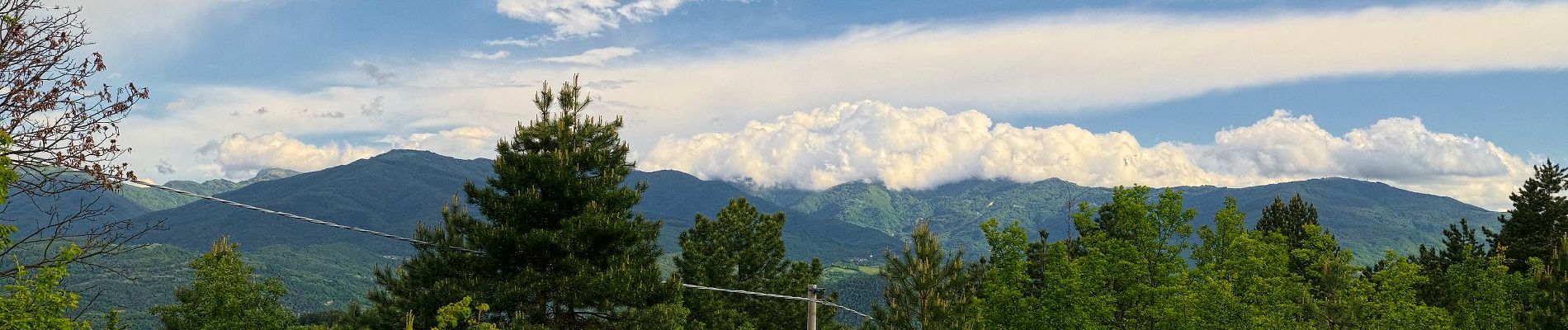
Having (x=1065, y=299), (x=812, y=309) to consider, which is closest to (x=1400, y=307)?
(x=1065, y=299)

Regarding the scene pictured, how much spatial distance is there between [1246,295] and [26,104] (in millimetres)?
39626

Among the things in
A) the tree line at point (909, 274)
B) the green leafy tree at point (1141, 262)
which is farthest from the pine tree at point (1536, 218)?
the green leafy tree at point (1141, 262)

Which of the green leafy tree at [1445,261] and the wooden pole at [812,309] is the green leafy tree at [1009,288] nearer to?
the wooden pole at [812,309]

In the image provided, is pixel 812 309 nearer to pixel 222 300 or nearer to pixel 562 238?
pixel 562 238

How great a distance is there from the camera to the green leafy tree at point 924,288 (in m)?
32.4

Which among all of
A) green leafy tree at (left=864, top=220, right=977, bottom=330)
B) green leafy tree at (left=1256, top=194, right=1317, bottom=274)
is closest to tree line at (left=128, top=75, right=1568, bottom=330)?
green leafy tree at (left=864, top=220, right=977, bottom=330)

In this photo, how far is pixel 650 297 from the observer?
2962 cm

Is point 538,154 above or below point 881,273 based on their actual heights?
above

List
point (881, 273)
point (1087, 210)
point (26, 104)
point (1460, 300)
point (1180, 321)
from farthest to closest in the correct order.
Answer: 1. point (1460, 300)
2. point (1087, 210)
3. point (1180, 321)
4. point (881, 273)
5. point (26, 104)

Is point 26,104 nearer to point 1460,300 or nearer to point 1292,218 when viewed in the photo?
point 1460,300

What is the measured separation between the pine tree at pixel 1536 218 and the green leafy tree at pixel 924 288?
122 ft

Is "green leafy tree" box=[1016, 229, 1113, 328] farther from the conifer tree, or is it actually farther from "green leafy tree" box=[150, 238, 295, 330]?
"green leafy tree" box=[150, 238, 295, 330]

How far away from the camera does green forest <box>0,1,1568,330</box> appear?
90.4ft

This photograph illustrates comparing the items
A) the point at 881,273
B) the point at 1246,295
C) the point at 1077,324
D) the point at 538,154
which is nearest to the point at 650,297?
the point at 538,154
